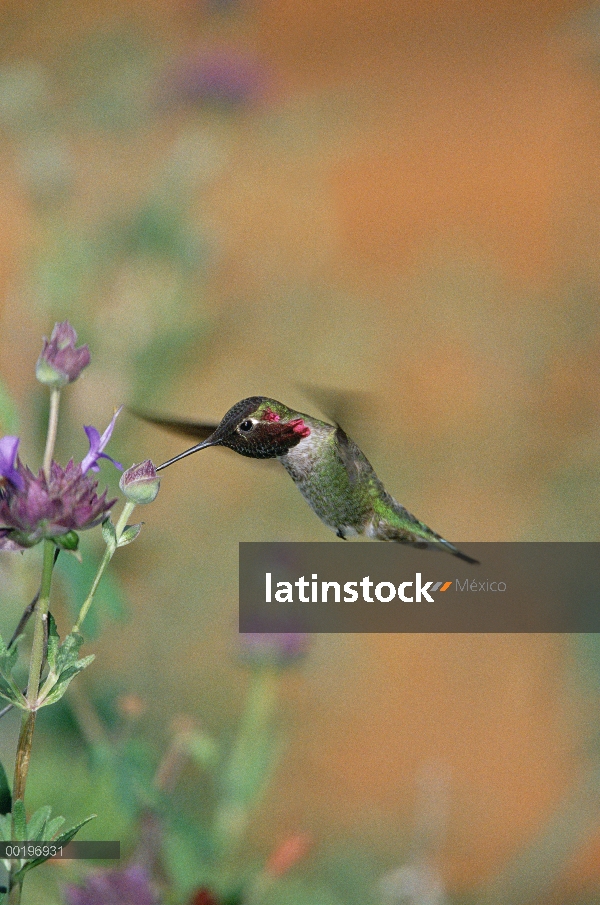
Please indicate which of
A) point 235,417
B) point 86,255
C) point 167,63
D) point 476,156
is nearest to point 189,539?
point 86,255

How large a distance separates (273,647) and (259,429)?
0.65 meters

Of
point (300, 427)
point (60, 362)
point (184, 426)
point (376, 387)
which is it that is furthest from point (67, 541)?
point (376, 387)

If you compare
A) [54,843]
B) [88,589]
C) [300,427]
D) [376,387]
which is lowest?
[54,843]

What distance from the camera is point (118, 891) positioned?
862mm

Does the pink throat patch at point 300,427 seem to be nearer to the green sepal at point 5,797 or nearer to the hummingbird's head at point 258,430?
the hummingbird's head at point 258,430

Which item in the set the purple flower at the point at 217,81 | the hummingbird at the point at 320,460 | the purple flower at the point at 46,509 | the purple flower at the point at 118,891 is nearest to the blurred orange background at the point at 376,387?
the purple flower at the point at 217,81

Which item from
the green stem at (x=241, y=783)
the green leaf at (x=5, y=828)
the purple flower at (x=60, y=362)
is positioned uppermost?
the purple flower at (x=60, y=362)

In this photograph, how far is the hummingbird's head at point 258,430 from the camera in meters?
0.84

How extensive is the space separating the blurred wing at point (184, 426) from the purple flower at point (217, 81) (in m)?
1.57

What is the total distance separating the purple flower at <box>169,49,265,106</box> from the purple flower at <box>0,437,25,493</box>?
71.5 inches

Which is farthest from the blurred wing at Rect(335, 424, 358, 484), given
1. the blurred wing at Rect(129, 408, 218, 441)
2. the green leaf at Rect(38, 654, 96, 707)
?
the green leaf at Rect(38, 654, 96, 707)

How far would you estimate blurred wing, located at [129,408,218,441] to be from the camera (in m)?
0.80

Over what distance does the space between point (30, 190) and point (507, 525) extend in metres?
1.77

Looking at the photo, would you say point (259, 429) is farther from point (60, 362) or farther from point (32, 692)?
point (32, 692)
